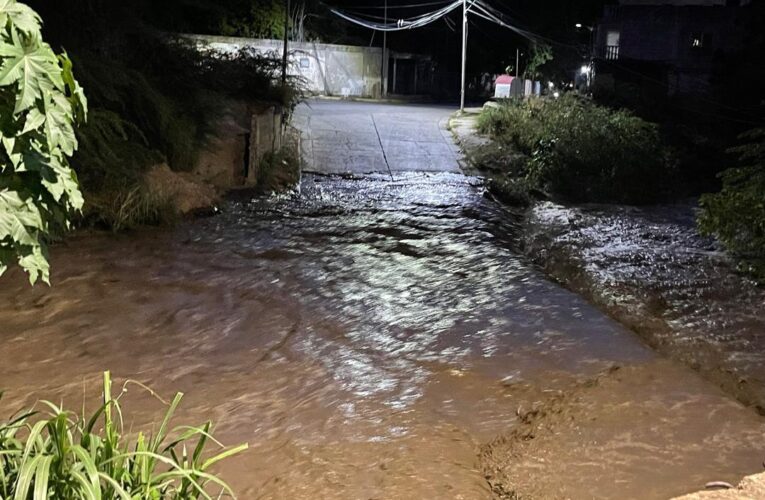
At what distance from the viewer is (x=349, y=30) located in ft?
113

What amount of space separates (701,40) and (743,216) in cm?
2409

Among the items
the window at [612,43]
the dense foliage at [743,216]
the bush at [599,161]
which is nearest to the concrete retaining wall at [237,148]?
the bush at [599,161]

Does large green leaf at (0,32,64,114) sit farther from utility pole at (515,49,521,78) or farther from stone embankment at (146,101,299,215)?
utility pole at (515,49,521,78)

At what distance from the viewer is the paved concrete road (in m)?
14.0

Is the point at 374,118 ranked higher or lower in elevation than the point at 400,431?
higher

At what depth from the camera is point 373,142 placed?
15602mm

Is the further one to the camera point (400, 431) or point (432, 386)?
point (432, 386)

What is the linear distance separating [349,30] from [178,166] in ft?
83.3

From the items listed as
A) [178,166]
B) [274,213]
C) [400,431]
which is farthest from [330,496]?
[178,166]

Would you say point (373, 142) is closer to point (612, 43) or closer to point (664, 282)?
point (664, 282)

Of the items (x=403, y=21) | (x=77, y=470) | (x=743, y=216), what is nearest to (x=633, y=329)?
(x=743, y=216)

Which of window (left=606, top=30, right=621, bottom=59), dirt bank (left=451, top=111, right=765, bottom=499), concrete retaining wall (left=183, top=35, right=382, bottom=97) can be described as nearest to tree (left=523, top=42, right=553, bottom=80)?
window (left=606, top=30, right=621, bottom=59)

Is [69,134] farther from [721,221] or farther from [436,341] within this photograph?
[721,221]

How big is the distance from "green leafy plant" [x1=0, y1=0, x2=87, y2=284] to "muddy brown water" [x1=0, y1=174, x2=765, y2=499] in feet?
6.28
